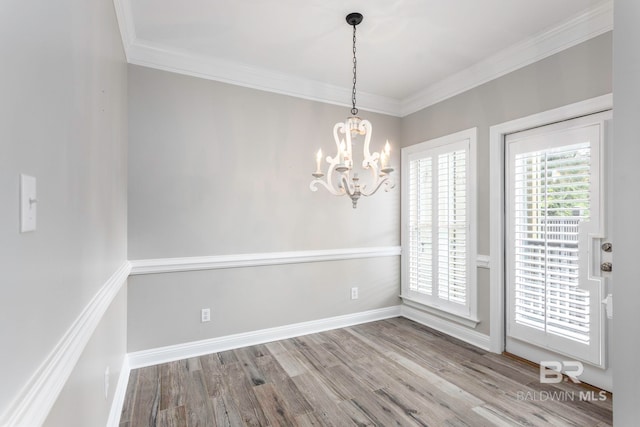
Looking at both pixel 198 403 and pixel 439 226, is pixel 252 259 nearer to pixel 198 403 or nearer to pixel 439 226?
pixel 198 403

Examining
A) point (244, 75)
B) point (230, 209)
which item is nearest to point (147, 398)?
point (230, 209)

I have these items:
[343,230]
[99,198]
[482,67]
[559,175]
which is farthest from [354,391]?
[482,67]

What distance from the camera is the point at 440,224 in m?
3.50

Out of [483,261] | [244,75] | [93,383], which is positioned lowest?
[93,383]

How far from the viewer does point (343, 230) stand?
145 inches

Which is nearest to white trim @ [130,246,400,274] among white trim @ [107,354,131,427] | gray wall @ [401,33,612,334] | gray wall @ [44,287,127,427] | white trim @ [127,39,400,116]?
gray wall @ [44,287,127,427]

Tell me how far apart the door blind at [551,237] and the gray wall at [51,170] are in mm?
3092

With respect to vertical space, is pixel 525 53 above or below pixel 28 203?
above

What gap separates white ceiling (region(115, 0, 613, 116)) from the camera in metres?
2.24

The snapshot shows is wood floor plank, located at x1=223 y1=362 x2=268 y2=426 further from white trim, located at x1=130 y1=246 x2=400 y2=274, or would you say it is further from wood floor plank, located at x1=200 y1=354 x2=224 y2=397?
white trim, located at x1=130 y1=246 x2=400 y2=274

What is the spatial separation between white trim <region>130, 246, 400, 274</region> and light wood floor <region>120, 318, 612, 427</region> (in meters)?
0.82

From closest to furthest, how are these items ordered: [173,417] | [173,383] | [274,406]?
[173,417]
[274,406]
[173,383]

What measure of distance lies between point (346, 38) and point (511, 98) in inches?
62.2

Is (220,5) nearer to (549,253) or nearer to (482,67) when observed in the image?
(482,67)
